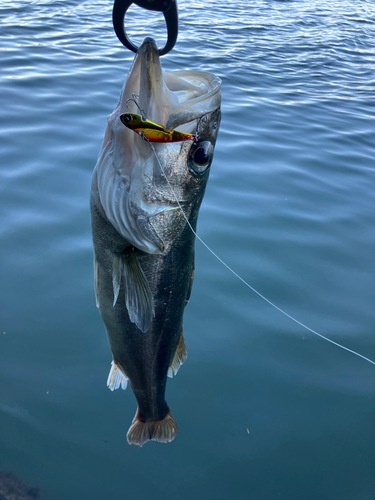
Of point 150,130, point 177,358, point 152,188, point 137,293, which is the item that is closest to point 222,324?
point 177,358

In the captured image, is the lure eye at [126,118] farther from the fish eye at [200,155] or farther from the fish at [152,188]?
the fish eye at [200,155]

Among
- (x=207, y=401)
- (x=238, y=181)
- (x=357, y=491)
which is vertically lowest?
(x=357, y=491)

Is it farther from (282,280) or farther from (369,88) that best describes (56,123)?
(369,88)

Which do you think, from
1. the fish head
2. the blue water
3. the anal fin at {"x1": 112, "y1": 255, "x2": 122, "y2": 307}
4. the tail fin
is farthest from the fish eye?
the blue water

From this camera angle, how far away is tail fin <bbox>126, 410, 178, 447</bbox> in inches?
109

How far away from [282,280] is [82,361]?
2.09m

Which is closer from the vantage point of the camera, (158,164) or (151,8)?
(151,8)

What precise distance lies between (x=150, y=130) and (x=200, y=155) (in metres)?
0.32

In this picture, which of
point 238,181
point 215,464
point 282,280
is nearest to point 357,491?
point 215,464

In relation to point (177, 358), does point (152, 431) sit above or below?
below

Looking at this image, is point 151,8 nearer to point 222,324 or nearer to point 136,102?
point 136,102

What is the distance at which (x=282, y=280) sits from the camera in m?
4.19

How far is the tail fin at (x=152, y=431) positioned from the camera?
2.77 meters

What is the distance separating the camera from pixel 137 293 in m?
2.13
